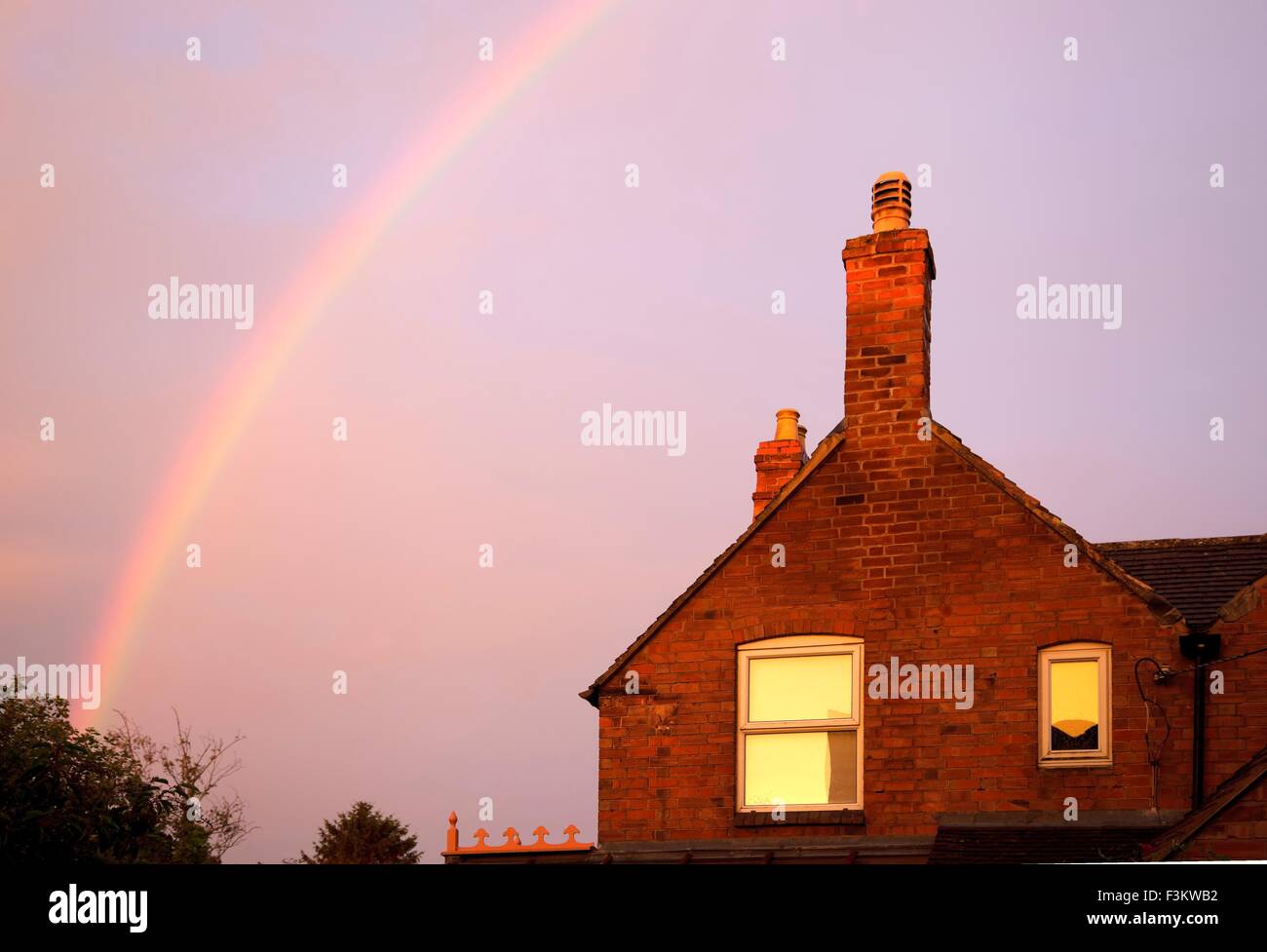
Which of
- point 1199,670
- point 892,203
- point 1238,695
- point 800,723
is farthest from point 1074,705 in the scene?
point 892,203

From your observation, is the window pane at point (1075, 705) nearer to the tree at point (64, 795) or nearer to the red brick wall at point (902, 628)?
the red brick wall at point (902, 628)

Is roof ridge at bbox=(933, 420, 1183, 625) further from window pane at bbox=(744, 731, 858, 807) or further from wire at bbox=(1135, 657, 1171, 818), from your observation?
window pane at bbox=(744, 731, 858, 807)

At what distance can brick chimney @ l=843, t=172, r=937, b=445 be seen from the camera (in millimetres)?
18938

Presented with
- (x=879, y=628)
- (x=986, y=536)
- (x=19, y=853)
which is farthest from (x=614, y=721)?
(x=19, y=853)

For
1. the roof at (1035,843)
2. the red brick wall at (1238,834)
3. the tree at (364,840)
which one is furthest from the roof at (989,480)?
the tree at (364,840)

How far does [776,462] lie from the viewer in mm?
23484

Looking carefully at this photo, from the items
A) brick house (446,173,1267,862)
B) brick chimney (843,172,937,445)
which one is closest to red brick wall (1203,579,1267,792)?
brick house (446,173,1267,862)

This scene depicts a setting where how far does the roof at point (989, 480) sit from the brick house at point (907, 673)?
32 millimetres

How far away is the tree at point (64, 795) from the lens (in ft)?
79.5

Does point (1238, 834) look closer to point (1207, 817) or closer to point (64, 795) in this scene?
point (1207, 817)

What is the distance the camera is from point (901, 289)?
19281mm

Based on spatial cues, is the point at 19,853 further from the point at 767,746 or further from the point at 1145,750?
the point at 1145,750

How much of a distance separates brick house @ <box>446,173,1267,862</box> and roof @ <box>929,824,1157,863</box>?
0.13ft
